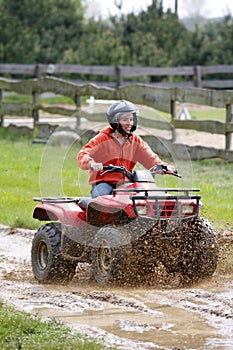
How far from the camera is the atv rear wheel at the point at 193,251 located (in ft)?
23.2

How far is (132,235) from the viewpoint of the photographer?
693 cm

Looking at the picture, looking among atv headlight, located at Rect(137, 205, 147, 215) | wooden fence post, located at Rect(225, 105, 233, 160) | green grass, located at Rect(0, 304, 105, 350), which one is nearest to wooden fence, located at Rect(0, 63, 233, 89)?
wooden fence post, located at Rect(225, 105, 233, 160)

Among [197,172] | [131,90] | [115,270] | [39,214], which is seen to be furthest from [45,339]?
[131,90]

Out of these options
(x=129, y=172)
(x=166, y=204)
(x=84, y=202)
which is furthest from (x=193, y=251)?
(x=84, y=202)

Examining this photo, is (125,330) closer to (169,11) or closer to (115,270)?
(115,270)

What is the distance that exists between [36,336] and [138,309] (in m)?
1.20

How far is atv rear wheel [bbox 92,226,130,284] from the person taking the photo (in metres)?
6.86

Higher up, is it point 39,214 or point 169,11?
→ point 169,11

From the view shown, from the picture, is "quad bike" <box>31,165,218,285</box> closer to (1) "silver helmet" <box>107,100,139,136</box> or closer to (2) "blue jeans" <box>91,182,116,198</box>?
(2) "blue jeans" <box>91,182,116,198</box>

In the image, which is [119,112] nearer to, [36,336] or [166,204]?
[166,204]

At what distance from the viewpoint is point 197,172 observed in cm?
1387

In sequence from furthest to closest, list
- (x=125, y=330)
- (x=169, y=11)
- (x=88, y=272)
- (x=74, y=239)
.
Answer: (x=169, y=11), (x=88, y=272), (x=74, y=239), (x=125, y=330)

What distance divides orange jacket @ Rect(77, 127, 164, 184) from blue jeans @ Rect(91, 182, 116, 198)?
0.03 m

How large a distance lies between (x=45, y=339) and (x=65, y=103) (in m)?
26.1
